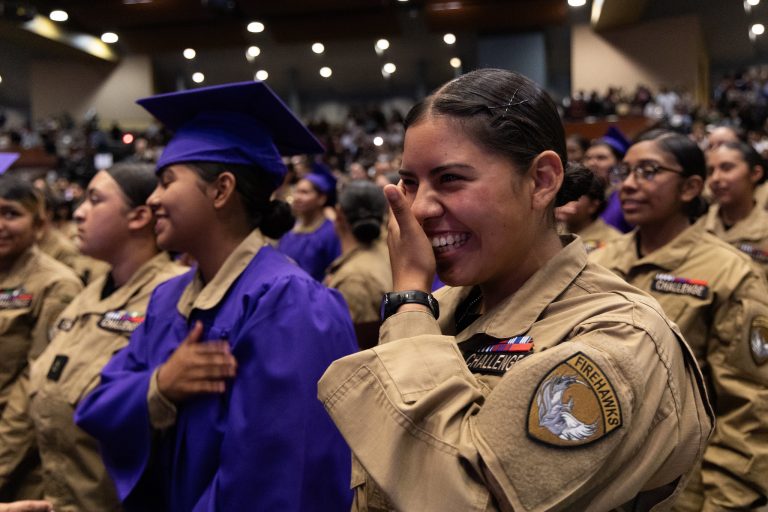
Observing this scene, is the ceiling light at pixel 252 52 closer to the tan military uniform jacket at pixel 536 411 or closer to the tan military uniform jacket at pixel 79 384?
the tan military uniform jacket at pixel 79 384

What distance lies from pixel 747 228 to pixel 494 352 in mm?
3904

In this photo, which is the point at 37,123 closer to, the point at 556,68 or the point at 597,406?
the point at 556,68

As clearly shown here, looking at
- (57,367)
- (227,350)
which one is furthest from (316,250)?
(227,350)

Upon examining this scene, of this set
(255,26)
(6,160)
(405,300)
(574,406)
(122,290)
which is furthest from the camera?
(255,26)

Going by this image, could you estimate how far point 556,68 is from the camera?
2372 centimetres

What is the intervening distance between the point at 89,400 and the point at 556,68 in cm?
2321

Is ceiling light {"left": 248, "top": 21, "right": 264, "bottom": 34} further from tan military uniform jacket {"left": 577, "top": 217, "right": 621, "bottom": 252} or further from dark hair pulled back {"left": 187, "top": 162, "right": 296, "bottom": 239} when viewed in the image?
dark hair pulled back {"left": 187, "top": 162, "right": 296, "bottom": 239}

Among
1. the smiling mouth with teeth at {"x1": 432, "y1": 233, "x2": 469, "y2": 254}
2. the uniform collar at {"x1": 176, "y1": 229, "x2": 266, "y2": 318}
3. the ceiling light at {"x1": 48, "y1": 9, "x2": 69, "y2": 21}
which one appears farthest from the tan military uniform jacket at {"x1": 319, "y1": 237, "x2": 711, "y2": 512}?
the ceiling light at {"x1": 48, "y1": 9, "x2": 69, "y2": 21}

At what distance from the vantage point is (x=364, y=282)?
4457mm

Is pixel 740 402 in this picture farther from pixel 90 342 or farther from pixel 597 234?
pixel 90 342

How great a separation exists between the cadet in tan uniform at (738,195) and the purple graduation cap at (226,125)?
3343mm

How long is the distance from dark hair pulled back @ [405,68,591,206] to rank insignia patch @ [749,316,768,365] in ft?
5.05

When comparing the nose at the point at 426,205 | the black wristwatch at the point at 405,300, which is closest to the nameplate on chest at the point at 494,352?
the black wristwatch at the point at 405,300

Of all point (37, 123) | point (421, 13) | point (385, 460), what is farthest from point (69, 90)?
point (385, 460)
